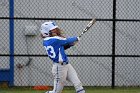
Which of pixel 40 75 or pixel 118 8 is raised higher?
pixel 118 8

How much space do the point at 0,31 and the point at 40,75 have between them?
4.74ft

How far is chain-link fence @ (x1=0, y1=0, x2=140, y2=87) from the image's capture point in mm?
11859

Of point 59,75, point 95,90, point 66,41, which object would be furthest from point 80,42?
point 59,75

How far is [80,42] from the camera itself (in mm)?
12102

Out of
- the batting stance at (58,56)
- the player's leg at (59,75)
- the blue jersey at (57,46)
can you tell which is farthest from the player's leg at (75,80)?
the blue jersey at (57,46)

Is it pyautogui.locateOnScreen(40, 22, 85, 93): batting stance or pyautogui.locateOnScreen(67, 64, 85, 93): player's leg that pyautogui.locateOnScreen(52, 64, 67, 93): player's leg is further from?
pyautogui.locateOnScreen(67, 64, 85, 93): player's leg

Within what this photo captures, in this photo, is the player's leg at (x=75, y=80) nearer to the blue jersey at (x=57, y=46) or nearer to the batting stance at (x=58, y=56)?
the batting stance at (x=58, y=56)

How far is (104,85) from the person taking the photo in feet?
39.3

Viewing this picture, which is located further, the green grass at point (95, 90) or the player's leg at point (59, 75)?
the green grass at point (95, 90)

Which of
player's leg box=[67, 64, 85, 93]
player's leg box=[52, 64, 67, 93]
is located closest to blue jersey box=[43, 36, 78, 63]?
player's leg box=[52, 64, 67, 93]

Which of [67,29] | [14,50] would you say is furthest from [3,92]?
[67,29]

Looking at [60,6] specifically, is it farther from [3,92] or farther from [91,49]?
[3,92]

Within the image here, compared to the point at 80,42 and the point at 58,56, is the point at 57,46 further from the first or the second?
the point at 80,42

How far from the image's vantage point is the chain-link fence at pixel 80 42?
1186 cm
